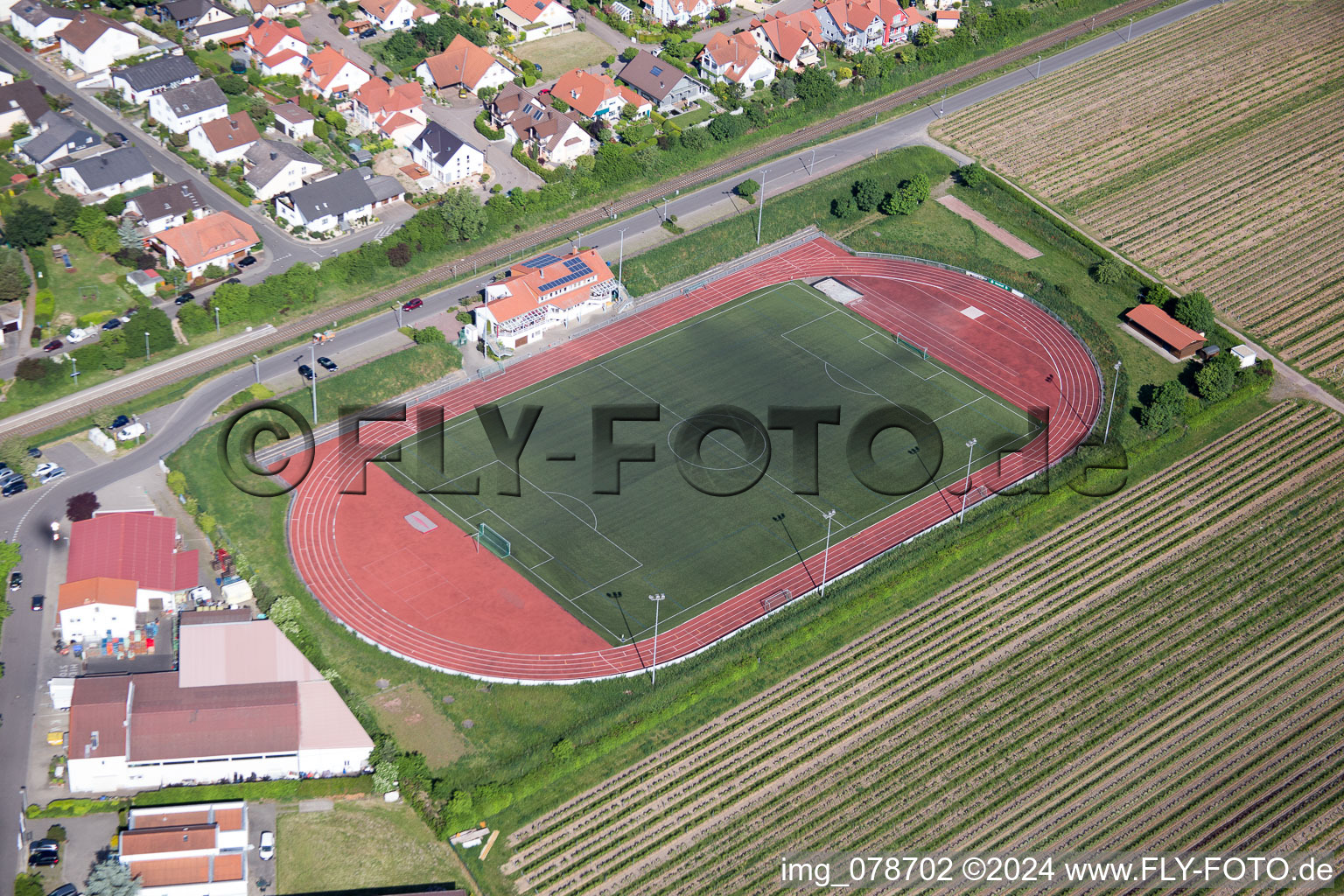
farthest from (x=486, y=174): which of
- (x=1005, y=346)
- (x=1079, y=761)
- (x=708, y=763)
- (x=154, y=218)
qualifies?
(x=1079, y=761)

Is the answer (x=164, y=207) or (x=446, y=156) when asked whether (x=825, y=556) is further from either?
(x=164, y=207)

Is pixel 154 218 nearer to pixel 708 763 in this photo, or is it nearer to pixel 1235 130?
pixel 708 763

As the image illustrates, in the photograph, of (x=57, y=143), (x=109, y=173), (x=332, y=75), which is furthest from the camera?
(x=332, y=75)

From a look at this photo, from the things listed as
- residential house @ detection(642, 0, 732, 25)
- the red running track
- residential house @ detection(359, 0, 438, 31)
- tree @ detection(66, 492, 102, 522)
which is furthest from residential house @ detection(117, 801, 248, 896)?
residential house @ detection(642, 0, 732, 25)

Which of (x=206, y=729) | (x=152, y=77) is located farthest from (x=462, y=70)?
(x=206, y=729)

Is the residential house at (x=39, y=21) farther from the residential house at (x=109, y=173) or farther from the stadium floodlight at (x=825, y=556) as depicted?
the stadium floodlight at (x=825, y=556)

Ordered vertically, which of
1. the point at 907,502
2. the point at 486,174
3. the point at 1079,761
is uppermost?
the point at 486,174
